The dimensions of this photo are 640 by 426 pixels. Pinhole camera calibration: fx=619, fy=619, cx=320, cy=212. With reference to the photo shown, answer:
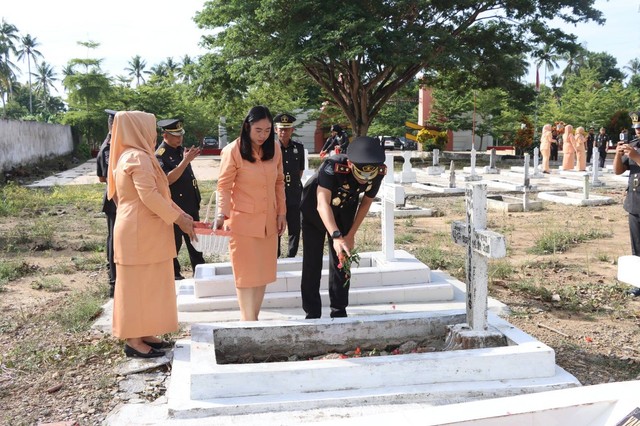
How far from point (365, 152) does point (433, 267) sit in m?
3.30

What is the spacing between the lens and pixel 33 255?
8273 mm

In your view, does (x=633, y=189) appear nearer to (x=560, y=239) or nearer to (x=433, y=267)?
(x=433, y=267)

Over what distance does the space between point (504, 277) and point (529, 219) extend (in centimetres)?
473

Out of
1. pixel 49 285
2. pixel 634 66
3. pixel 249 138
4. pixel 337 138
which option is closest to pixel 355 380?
pixel 249 138

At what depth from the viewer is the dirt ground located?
3836 mm

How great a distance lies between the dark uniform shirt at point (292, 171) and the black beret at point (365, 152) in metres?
→ 2.17

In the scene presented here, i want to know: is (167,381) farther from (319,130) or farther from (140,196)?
(319,130)

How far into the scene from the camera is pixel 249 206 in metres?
4.45

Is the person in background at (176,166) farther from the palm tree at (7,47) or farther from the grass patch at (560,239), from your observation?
the palm tree at (7,47)

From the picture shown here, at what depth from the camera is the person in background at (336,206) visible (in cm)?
416

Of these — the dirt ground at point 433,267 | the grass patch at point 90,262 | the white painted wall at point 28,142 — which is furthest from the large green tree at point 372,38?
the grass patch at point 90,262

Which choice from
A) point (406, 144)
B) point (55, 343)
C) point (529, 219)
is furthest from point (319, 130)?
point (55, 343)

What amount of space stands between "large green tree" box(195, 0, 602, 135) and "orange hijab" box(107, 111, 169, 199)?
15.8m

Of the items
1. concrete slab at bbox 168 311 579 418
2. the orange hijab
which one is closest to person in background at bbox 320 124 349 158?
the orange hijab
